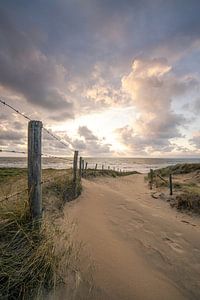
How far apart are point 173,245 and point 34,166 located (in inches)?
158

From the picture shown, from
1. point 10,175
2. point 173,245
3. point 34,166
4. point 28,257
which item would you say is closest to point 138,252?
point 173,245

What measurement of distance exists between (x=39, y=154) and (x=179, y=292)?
10.4ft

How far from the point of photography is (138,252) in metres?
4.95

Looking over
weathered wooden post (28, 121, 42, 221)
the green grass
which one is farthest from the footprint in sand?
the green grass

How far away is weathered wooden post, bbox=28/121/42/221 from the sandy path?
4.86 feet

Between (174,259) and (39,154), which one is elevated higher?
(39,154)

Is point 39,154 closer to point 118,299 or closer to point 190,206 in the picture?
point 118,299

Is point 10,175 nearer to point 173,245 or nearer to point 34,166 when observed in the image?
point 173,245

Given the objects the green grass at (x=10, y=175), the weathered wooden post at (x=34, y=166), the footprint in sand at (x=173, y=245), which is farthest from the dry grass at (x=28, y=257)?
the green grass at (x=10, y=175)

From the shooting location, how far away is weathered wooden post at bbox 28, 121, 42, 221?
3674 millimetres

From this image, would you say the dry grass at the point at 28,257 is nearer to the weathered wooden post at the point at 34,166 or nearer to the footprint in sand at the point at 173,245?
the weathered wooden post at the point at 34,166

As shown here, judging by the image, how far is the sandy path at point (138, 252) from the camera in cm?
366

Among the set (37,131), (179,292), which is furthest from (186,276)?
(37,131)

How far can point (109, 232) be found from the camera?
5.92m
